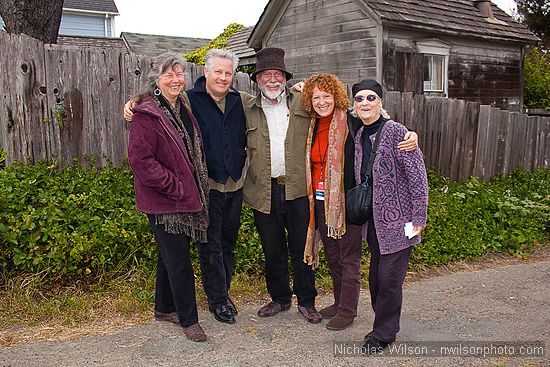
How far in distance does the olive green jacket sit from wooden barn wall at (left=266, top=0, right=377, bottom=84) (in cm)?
718

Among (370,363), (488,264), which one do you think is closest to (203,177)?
(370,363)

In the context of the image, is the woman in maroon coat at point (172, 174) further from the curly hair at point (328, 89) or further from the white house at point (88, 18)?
the white house at point (88, 18)

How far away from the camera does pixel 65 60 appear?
18.5 ft

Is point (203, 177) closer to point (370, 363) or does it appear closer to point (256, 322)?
point (256, 322)

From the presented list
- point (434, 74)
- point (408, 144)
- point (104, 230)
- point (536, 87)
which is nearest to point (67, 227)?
point (104, 230)

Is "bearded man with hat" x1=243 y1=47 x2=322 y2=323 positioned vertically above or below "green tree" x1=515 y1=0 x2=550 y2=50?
below

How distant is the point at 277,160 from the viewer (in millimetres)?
4191

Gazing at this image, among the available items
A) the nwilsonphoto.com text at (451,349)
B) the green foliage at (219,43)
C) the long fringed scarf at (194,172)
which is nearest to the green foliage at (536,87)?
the green foliage at (219,43)

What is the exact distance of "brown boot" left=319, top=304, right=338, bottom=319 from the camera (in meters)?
4.44

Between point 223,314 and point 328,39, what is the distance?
8.99 meters

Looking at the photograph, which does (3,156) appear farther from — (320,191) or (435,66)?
(435,66)

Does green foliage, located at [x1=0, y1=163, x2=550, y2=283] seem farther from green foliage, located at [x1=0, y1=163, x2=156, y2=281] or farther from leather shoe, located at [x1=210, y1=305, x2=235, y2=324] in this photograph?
leather shoe, located at [x1=210, y1=305, x2=235, y2=324]

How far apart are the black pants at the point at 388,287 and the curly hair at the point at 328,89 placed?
0.92 metres

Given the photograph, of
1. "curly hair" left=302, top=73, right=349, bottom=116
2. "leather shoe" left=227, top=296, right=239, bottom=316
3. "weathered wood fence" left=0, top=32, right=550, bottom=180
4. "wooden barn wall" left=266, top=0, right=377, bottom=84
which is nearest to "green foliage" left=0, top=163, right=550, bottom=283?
"weathered wood fence" left=0, top=32, right=550, bottom=180
